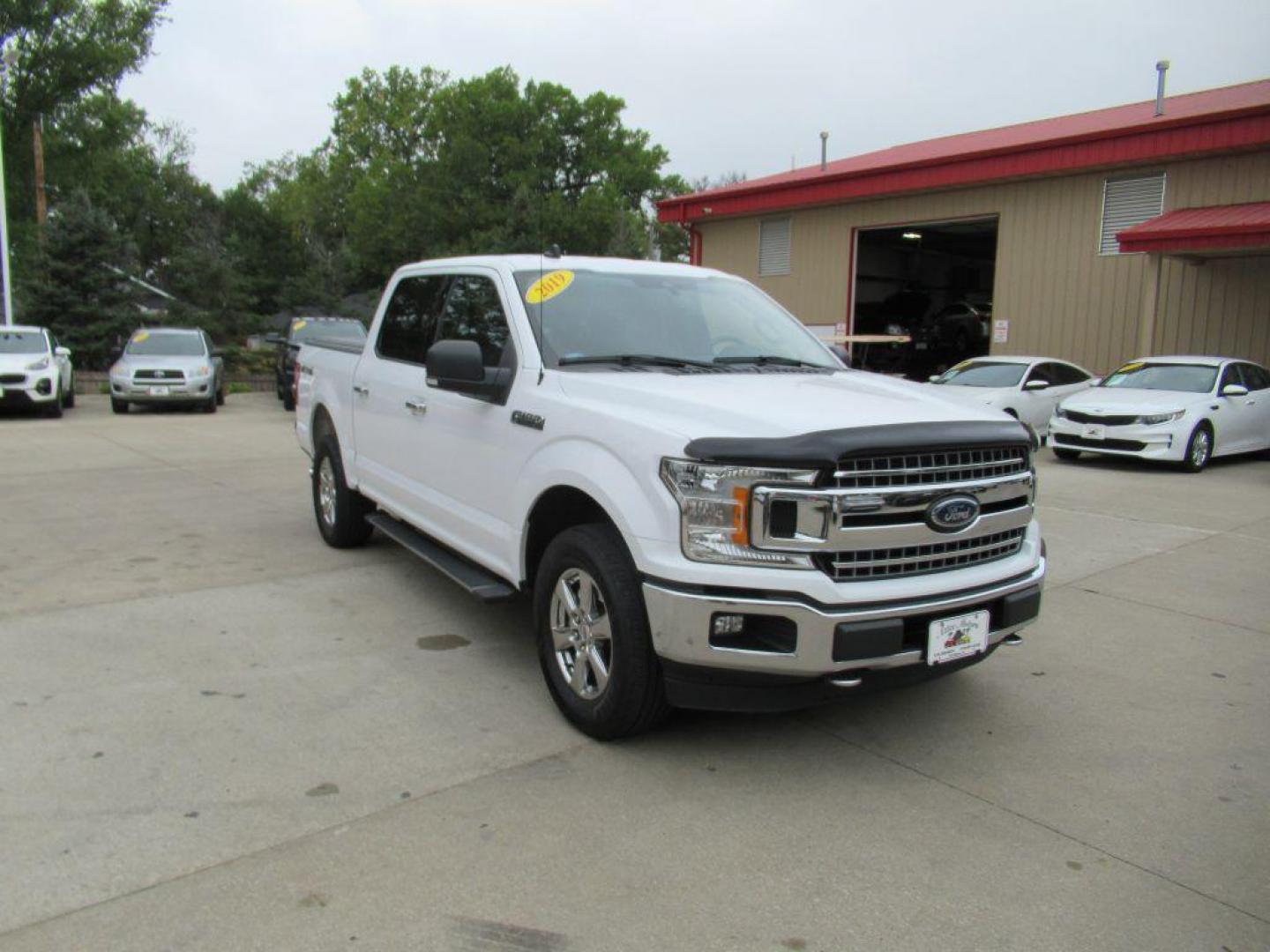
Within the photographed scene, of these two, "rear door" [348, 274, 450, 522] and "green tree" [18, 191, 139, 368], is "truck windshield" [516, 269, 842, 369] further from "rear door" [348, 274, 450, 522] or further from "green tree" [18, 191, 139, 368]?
"green tree" [18, 191, 139, 368]

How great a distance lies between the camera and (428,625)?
5426mm

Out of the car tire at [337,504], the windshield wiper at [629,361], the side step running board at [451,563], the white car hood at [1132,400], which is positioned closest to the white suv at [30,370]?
the car tire at [337,504]

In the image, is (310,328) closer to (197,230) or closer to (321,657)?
(197,230)

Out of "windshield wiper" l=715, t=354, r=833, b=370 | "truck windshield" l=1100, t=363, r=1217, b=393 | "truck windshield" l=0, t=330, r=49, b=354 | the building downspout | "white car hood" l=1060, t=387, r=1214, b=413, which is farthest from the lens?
"truck windshield" l=0, t=330, r=49, b=354

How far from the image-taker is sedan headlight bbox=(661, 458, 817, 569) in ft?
11.1

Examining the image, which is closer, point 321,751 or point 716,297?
point 321,751

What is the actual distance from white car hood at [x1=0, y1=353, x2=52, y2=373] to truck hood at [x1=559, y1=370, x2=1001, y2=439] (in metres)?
15.2

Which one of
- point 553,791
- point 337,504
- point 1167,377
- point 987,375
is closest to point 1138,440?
point 1167,377

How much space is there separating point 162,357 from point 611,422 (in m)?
17.3

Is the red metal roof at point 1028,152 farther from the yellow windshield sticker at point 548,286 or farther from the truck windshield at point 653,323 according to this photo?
the yellow windshield sticker at point 548,286

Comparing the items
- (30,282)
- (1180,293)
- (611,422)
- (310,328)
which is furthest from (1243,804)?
(30,282)

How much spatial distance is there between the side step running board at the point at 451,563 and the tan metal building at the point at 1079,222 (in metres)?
13.3

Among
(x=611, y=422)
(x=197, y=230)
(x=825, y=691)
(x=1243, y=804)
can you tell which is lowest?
(x=1243, y=804)

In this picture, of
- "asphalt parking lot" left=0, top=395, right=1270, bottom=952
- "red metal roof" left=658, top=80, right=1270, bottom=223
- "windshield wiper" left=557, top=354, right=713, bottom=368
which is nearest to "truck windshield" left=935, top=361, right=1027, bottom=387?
"red metal roof" left=658, top=80, right=1270, bottom=223
